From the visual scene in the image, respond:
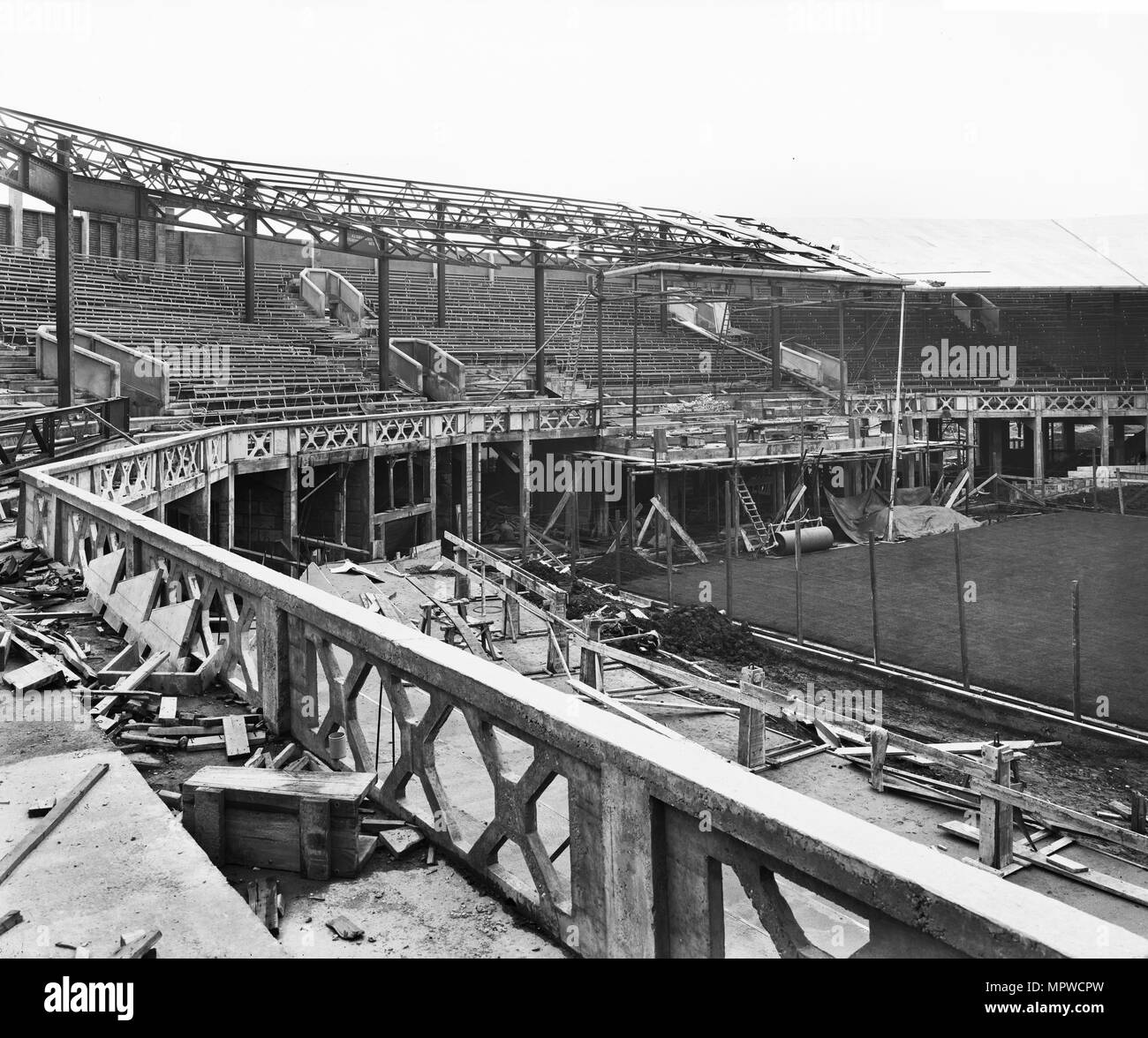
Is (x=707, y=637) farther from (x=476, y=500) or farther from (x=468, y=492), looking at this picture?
(x=476, y=500)

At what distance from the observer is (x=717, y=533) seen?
32.2m

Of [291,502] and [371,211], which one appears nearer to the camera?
[291,502]

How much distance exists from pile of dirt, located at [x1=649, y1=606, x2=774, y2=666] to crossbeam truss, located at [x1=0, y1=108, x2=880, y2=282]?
1414 centimetres

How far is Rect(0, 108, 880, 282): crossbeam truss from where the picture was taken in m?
24.4

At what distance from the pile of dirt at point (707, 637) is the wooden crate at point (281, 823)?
14.1 metres

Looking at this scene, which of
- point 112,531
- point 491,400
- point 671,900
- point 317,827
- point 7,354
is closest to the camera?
point 671,900

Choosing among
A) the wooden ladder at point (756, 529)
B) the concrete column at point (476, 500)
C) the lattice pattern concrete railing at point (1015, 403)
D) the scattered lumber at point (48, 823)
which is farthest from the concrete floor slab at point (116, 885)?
the lattice pattern concrete railing at point (1015, 403)

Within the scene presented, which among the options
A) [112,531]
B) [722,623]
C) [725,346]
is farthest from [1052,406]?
[112,531]

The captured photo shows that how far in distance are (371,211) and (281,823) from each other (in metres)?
30.9

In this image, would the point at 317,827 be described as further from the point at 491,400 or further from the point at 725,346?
the point at 725,346

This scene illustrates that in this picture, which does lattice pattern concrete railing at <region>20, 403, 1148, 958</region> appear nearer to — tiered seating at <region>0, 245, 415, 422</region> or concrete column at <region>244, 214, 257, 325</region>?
tiered seating at <region>0, 245, 415, 422</region>

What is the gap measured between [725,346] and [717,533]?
18.7 m

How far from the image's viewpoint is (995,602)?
2072 cm

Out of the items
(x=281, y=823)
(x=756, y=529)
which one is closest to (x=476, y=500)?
(x=756, y=529)
